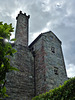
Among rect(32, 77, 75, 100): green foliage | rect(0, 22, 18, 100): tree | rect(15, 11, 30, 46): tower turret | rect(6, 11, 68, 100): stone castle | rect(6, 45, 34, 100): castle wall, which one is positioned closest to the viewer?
rect(0, 22, 18, 100): tree

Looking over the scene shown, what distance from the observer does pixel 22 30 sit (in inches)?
563

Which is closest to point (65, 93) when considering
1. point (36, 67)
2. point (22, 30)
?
point (36, 67)

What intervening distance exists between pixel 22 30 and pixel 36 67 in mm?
5793

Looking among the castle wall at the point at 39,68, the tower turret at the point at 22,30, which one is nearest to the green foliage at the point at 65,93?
the castle wall at the point at 39,68

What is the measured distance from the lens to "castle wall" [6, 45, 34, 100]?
8883 millimetres

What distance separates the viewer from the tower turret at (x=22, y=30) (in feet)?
43.3

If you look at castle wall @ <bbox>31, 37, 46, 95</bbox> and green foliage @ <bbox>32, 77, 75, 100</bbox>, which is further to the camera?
castle wall @ <bbox>31, 37, 46, 95</bbox>

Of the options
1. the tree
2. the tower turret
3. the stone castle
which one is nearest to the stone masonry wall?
the stone castle

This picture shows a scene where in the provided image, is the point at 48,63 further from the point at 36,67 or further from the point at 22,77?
the point at 22,77

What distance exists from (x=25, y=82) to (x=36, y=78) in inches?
51.0

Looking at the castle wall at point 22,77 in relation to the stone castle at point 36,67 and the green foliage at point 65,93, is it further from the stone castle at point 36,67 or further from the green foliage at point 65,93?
the green foliage at point 65,93

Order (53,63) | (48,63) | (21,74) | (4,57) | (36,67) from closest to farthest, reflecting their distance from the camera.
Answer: (4,57), (21,74), (48,63), (53,63), (36,67)

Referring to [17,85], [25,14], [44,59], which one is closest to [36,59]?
[44,59]

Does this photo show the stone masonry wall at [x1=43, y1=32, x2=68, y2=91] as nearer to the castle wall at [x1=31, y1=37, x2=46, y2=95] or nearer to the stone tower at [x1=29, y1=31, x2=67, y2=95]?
the stone tower at [x1=29, y1=31, x2=67, y2=95]
